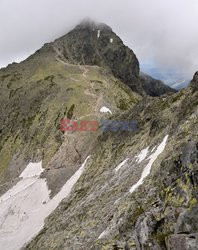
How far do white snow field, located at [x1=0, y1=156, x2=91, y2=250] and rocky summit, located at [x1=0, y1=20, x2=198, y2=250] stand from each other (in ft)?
0.74

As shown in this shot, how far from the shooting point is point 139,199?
29.9 metres

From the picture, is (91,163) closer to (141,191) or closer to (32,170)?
(32,170)

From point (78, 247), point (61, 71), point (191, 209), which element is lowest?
point (78, 247)

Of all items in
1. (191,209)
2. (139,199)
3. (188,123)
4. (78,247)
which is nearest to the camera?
(191,209)

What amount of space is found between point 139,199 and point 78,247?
28.0 ft

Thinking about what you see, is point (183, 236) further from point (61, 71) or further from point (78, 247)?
point (61, 71)

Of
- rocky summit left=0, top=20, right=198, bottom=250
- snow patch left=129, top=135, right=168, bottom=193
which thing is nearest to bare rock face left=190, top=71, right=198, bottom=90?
rocky summit left=0, top=20, right=198, bottom=250

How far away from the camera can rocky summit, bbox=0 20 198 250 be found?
2107 cm

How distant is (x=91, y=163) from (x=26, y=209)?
15.1m

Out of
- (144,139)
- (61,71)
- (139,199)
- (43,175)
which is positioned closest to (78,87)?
(61,71)

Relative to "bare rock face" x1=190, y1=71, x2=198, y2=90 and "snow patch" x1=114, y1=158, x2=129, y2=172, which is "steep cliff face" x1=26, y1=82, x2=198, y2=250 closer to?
"snow patch" x1=114, y1=158, x2=129, y2=172

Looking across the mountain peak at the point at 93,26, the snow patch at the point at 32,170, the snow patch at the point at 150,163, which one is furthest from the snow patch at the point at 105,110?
Result: the mountain peak at the point at 93,26

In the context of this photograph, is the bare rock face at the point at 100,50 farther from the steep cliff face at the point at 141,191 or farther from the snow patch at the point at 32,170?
the steep cliff face at the point at 141,191

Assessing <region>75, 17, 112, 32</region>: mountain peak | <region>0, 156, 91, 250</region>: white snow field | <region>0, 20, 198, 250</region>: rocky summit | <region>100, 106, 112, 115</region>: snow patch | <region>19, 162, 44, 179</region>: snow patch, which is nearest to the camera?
<region>0, 20, 198, 250</region>: rocky summit
